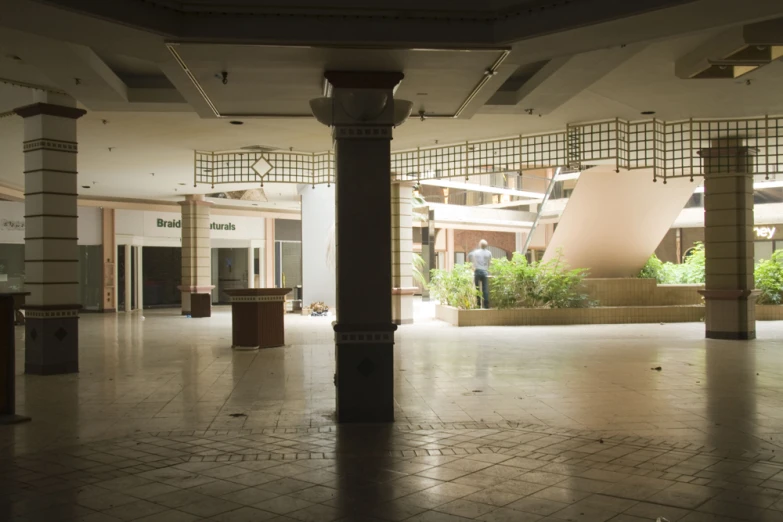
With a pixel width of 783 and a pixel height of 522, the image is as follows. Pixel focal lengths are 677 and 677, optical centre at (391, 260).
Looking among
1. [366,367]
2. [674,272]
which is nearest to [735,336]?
[674,272]

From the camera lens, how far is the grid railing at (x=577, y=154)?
1037cm

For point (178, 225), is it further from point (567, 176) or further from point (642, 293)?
point (642, 293)

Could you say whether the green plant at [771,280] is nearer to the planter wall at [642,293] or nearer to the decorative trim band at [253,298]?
the planter wall at [642,293]

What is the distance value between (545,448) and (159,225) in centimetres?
1881

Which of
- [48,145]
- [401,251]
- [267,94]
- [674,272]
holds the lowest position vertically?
[674,272]

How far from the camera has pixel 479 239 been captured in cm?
2966

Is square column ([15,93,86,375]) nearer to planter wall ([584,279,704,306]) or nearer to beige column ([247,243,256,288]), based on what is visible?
planter wall ([584,279,704,306])

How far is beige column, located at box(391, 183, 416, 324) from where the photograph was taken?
1421 centimetres

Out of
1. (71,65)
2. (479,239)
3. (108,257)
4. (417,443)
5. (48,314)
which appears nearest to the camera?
(417,443)

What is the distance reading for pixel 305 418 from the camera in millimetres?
5711

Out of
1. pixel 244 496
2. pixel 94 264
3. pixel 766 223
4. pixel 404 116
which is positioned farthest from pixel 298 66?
pixel 766 223

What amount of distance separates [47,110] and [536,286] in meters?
9.88

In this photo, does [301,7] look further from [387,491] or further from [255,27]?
[387,491]

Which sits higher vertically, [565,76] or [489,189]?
[489,189]
